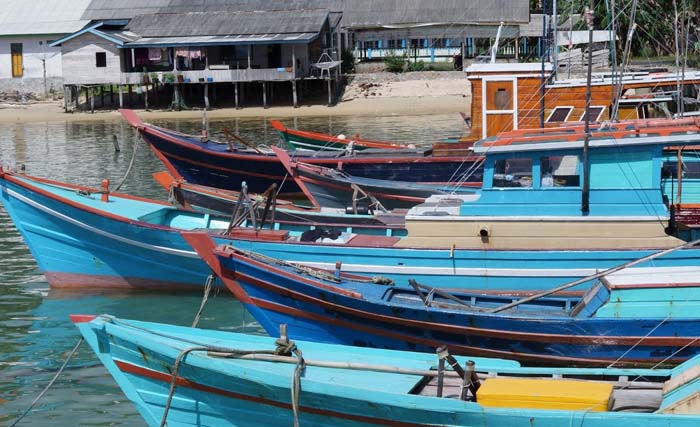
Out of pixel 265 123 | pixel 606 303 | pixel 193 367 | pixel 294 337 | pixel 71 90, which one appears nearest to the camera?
pixel 193 367

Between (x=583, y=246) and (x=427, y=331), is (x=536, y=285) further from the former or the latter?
(x=427, y=331)

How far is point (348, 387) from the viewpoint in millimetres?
8867

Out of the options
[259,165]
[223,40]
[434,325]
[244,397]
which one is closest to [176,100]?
[223,40]

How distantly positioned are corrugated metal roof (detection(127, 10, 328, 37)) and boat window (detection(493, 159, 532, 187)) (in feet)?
132

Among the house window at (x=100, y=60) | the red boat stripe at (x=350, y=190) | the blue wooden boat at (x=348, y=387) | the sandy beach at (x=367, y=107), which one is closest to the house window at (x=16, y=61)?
the sandy beach at (x=367, y=107)

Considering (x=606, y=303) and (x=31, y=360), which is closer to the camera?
(x=606, y=303)

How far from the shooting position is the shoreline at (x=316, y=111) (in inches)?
2014

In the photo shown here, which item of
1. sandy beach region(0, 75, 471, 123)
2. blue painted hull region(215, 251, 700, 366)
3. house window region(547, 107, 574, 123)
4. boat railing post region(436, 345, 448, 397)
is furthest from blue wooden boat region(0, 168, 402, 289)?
sandy beach region(0, 75, 471, 123)

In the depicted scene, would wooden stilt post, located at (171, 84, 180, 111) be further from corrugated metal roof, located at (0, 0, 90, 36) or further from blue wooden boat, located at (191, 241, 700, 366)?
blue wooden boat, located at (191, 241, 700, 366)

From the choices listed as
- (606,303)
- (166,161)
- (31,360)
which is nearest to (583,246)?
(606,303)

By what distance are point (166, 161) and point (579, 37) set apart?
17.5 metres

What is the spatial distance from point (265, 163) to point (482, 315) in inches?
572

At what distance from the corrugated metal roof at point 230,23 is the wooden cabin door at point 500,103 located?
99.9 ft

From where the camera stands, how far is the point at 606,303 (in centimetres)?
1132
